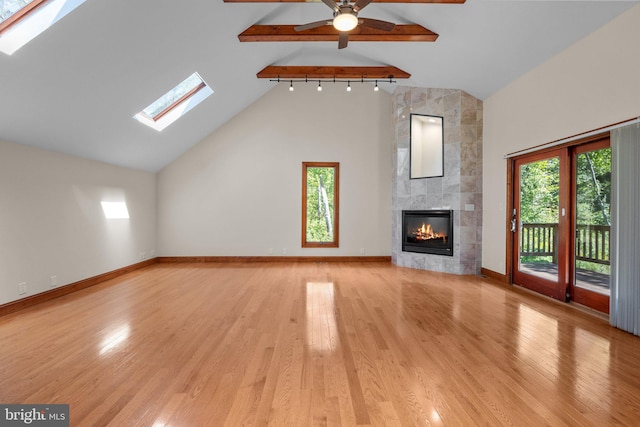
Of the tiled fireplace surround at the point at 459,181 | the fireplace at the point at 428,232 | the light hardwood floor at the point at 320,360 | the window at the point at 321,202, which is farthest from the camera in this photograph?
the window at the point at 321,202

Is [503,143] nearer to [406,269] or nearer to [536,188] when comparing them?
[536,188]

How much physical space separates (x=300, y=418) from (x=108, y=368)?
4.89 ft

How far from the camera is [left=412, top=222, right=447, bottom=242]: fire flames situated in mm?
5582

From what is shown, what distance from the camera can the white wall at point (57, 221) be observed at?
11.1ft

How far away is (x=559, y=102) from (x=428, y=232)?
2.84m

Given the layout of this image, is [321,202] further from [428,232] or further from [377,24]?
[377,24]

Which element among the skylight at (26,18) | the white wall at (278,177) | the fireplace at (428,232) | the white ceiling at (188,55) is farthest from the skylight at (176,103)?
the fireplace at (428,232)

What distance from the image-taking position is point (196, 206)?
21.3ft

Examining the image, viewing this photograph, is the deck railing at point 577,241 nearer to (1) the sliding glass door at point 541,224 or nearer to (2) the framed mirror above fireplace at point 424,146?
(1) the sliding glass door at point 541,224

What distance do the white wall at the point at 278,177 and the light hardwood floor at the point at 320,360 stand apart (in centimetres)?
256

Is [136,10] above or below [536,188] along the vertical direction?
above

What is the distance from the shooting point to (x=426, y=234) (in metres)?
5.78

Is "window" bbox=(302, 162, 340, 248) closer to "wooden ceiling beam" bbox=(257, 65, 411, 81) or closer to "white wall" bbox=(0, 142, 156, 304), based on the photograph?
"wooden ceiling beam" bbox=(257, 65, 411, 81)

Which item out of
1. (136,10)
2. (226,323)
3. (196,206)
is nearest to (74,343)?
(226,323)
